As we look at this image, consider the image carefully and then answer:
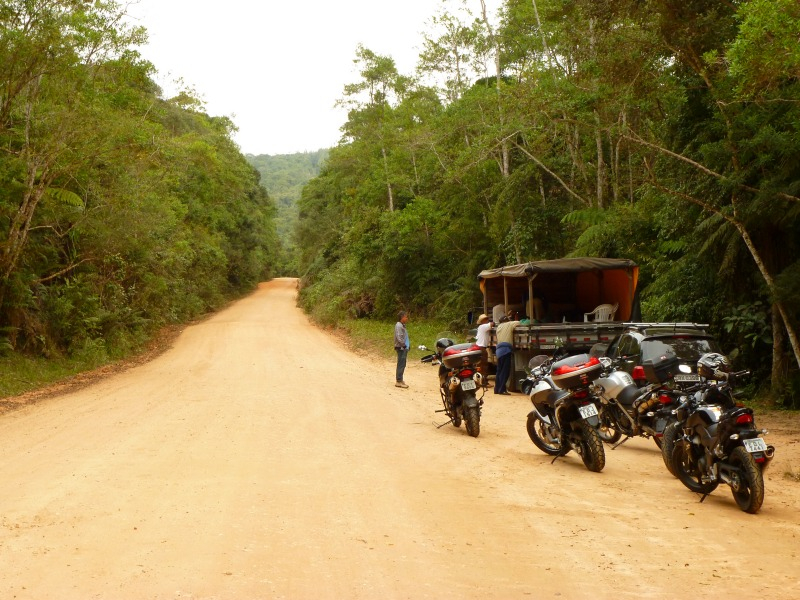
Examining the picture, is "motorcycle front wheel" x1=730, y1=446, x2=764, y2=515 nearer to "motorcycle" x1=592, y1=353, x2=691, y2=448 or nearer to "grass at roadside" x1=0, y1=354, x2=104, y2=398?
"motorcycle" x1=592, y1=353, x2=691, y2=448

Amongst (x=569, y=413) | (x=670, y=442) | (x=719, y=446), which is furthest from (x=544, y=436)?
(x=719, y=446)

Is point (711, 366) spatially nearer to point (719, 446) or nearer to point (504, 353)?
point (719, 446)

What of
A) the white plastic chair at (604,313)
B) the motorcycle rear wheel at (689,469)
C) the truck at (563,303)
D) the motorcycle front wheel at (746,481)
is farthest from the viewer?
the white plastic chair at (604,313)

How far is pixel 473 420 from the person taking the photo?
10.4 meters

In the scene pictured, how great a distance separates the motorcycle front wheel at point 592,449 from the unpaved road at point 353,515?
0.14 m

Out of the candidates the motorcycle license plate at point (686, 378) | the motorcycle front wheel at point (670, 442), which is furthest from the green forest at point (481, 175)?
the motorcycle front wheel at point (670, 442)

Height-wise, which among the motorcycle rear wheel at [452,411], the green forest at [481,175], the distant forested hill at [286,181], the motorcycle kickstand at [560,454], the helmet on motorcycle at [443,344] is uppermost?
the distant forested hill at [286,181]

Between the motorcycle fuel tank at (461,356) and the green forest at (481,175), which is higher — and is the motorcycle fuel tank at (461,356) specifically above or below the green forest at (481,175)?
below

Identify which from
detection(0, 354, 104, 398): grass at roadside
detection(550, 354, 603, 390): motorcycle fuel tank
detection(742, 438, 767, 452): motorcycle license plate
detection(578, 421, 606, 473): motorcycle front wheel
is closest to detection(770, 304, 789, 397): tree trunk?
detection(550, 354, 603, 390): motorcycle fuel tank

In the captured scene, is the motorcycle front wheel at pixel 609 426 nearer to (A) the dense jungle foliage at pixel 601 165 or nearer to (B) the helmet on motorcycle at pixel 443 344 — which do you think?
(B) the helmet on motorcycle at pixel 443 344

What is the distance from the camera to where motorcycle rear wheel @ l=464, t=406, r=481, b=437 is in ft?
34.0

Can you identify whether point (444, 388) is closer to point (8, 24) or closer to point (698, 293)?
point (698, 293)

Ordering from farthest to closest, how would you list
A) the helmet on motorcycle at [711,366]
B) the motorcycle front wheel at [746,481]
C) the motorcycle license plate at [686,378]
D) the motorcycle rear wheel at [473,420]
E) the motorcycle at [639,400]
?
the motorcycle rear wheel at [473,420], the motorcycle license plate at [686,378], the motorcycle at [639,400], the helmet on motorcycle at [711,366], the motorcycle front wheel at [746,481]

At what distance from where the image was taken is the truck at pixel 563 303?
14773 millimetres
